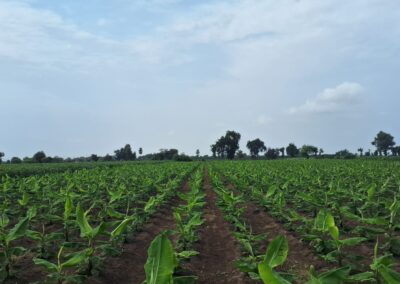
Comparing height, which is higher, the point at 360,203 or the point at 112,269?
the point at 360,203

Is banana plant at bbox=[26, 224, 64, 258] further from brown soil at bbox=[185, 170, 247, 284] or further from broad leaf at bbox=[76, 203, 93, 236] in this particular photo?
brown soil at bbox=[185, 170, 247, 284]

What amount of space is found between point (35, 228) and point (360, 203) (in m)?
7.48

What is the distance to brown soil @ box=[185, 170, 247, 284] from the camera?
20.4 ft

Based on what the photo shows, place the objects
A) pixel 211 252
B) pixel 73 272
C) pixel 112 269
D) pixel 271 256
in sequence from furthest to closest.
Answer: pixel 211 252, pixel 112 269, pixel 73 272, pixel 271 256

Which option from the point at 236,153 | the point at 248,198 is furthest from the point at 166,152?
the point at 248,198

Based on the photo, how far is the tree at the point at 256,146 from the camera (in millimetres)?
120062

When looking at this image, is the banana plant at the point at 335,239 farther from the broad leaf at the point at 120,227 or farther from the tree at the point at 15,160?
the tree at the point at 15,160

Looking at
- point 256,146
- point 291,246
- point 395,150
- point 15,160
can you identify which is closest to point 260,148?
point 256,146

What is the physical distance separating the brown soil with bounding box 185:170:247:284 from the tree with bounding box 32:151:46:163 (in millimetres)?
65943

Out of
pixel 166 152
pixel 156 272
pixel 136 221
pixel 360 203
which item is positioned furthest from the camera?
pixel 166 152

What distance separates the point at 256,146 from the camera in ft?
393

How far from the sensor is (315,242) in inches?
268

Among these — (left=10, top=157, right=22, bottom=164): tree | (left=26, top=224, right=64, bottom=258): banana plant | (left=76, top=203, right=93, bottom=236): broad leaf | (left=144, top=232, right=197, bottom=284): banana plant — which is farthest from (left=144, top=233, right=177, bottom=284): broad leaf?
(left=10, top=157, right=22, bottom=164): tree

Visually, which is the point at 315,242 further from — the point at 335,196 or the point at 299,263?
the point at 335,196
